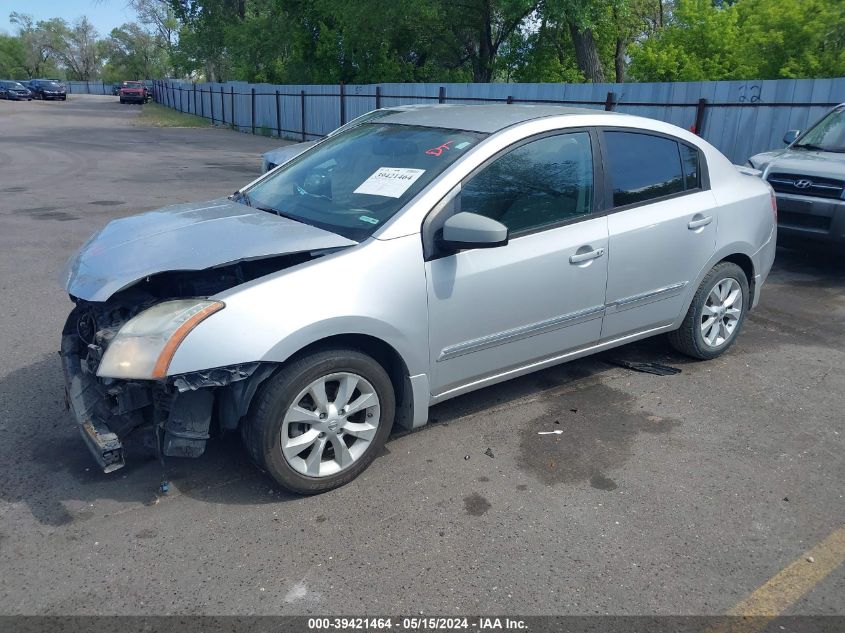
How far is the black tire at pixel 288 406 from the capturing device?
3.20m

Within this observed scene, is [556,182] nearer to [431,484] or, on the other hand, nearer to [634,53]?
[431,484]

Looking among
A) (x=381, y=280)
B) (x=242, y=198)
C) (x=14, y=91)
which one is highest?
(x=14, y=91)

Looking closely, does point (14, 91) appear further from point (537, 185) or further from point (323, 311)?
point (323, 311)

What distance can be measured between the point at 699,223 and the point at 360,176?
2.26 metres

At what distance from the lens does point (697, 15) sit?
61.0ft

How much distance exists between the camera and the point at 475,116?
4.32 m

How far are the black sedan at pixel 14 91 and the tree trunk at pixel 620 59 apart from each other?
47.0 meters

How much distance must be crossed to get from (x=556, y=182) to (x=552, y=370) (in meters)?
1.49

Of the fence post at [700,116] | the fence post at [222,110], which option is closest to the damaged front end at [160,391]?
the fence post at [700,116]

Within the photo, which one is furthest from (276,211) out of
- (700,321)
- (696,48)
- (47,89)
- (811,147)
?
(47,89)

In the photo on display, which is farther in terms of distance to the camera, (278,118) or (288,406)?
(278,118)

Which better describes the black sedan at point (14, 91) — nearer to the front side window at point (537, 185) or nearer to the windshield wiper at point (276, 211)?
the windshield wiper at point (276, 211)

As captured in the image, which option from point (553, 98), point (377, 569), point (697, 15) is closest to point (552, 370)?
point (377, 569)

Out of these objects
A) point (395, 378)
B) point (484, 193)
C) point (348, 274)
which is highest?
point (484, 193)
